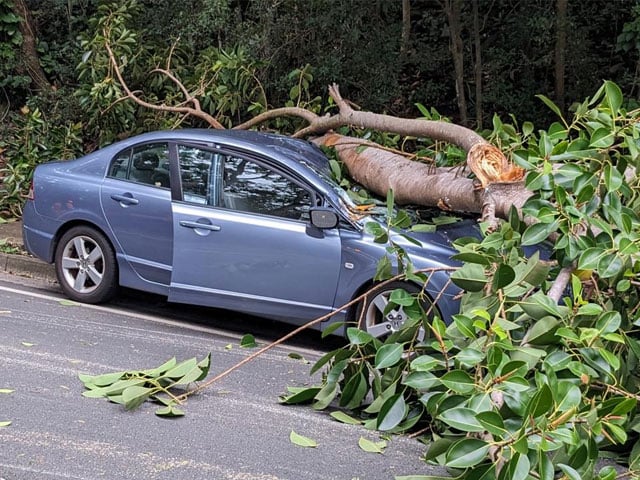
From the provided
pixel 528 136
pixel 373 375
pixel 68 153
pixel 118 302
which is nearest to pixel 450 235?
pixel 528 136

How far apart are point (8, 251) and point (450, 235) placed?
5.02 m

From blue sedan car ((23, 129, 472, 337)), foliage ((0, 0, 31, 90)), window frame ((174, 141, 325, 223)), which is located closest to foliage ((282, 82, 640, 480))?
→ blue sedan car ((23, 129, 472, 337))

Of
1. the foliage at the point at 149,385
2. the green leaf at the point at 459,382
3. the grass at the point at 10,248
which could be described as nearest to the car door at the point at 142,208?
the foliage at the point at 149,385

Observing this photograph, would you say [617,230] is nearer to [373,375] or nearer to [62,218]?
[373,375]

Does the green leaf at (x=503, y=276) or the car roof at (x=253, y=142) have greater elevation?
the car roof at (x=253, y=142)

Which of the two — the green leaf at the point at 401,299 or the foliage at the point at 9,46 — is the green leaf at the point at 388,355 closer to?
the green leaf at the point at 401,299

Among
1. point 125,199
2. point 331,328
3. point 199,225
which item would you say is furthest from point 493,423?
point 125,199

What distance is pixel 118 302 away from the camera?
813 cm

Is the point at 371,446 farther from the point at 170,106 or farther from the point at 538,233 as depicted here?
the point at 170,106

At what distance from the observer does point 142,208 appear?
24.2 ft

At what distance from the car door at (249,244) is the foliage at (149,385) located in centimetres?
172

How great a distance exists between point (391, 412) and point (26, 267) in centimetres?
557

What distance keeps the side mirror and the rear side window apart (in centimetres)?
143

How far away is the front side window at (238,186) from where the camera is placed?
7.04 m
